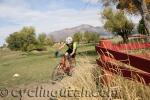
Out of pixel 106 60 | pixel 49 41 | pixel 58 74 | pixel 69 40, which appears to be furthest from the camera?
pixel 49 41

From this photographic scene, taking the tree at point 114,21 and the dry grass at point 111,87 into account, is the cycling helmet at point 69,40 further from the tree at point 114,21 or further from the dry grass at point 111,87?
the tree at point 114,21

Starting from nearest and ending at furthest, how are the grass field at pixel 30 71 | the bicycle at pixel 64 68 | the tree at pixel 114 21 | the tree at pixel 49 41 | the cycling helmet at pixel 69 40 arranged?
the bicycle at pixel 64 68 → the cycling helmet at pixel 69 40 → the grass field at pixel 30 71 → the tree at pixel 114 21 → the tree at pixel 49 41

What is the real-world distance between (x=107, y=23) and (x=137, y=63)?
248ft

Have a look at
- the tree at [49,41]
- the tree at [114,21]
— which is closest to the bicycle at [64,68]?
the tree at [114,21]

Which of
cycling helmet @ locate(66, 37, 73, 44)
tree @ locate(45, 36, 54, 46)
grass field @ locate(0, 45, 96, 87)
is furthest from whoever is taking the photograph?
tree @ locate(45, 36, 54, 46)

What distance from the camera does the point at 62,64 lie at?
1542 centimetres

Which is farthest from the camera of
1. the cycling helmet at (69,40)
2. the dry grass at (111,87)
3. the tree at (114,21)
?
the tree at (114,21)

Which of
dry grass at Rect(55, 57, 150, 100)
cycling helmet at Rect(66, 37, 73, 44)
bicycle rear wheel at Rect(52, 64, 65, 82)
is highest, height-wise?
cycling helmet at Rect(66, 37, 73, 44)

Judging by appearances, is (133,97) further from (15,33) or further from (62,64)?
(15,33)

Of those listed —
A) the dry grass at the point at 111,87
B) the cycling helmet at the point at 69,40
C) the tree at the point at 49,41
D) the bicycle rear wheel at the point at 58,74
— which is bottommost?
the tree at the point at 49,41

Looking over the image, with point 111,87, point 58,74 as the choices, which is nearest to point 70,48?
point 58,74

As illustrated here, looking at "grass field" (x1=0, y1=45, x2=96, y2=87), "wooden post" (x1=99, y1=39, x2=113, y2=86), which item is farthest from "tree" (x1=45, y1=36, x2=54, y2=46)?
"wooden post" (x1=99, y1=39, x2=113, y2=86)

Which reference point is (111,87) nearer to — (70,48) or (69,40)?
(69,40)

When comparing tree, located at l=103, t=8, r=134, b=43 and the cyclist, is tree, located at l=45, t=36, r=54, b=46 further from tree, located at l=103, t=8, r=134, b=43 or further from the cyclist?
the cyclist
